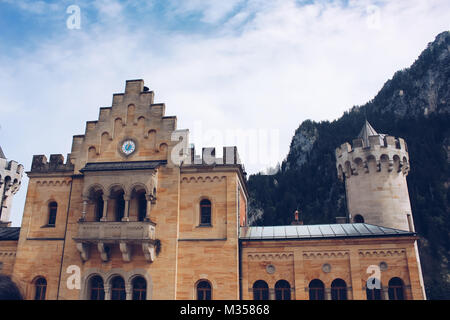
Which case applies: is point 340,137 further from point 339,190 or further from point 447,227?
point 447,227

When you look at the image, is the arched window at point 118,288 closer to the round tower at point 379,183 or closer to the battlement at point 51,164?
the battlement at point 51,164

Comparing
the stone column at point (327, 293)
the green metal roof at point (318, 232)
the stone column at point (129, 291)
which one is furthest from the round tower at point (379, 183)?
the stone column at point (129, 291)

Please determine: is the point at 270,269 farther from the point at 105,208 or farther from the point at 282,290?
the point at 105,208

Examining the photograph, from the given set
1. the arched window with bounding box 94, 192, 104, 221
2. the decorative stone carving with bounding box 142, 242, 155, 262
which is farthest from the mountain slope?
the arched window with bounding box 94, 192, 104, 221

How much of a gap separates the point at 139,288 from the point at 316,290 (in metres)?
11.6

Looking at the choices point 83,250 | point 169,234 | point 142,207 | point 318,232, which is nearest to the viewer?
point 83,250

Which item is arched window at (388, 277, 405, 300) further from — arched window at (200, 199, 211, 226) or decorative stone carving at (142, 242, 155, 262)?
decorative stone carving at (142, 242, 155, 262)

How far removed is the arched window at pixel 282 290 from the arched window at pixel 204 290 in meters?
4.37

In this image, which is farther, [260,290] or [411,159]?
[411,159]

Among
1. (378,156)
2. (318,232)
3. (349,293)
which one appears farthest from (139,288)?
(378,156)

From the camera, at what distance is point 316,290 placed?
22891mm

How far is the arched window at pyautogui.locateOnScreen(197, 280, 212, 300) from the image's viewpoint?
22.9 metres
